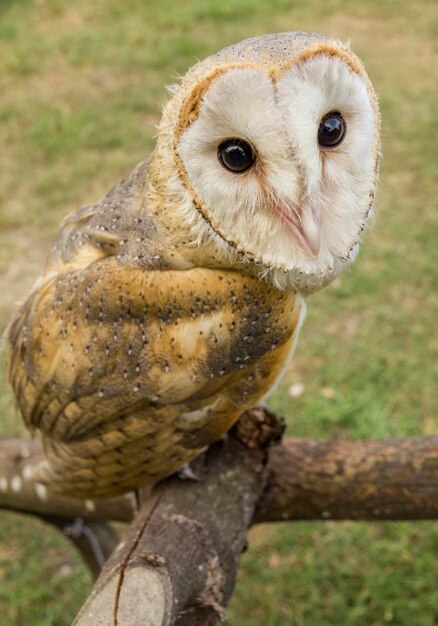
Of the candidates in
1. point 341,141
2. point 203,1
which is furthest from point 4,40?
point 341,141

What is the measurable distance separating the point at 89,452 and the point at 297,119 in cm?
104

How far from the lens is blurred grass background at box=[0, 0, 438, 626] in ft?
9.53

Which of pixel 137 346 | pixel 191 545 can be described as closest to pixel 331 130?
pixel 137 346

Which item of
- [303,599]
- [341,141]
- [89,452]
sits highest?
[341,141]

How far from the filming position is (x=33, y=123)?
18.5 ft

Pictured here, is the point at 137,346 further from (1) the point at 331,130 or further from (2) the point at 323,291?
(2) the point at 323,291

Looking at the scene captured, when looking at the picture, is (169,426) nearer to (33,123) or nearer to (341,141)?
(341,141)

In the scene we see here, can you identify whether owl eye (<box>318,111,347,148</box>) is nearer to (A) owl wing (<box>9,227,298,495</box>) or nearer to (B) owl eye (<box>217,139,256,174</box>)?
(B) owl eye (<box>217,139,256,174</box>)

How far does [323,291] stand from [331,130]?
2.84m

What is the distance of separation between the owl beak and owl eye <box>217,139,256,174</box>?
9 cm

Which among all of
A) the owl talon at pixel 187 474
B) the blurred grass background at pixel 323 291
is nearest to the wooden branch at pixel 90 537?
the blurred grass background at pixel 323 291

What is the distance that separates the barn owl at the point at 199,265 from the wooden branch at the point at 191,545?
113mm

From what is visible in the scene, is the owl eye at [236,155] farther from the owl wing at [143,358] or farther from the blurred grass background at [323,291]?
the blurred grass background at [323,291]

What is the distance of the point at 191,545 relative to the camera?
166 cm
